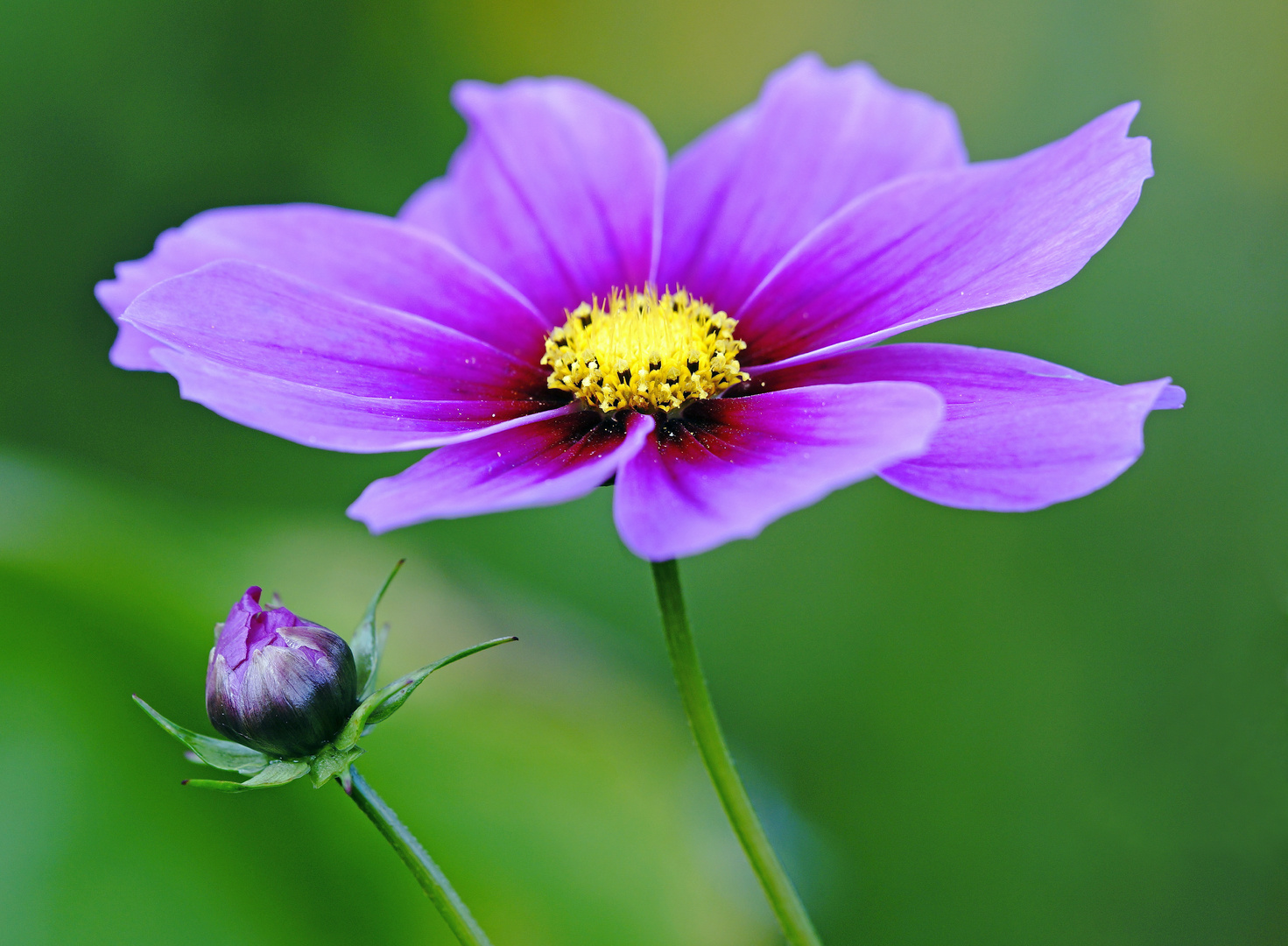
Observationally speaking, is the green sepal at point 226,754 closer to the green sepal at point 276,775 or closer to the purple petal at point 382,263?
the green sepal at point 276,775

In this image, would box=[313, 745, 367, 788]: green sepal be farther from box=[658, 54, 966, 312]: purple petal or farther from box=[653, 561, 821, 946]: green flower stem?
box=[658, 54, 966, 312]: purple petal

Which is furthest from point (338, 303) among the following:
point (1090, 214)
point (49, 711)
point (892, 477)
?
point (49, 711)

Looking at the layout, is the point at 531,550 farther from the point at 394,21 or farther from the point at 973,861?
the point at 394,21

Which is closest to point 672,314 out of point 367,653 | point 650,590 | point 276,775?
point 367,653

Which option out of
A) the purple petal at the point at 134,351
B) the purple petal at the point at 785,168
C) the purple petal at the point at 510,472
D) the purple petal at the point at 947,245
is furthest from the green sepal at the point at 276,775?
the purple petal at the point at 785,168

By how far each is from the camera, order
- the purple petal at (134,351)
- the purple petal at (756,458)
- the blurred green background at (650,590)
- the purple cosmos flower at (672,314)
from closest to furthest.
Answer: the purple petal at (756,458) < the purple cosmos flower at (672,314) < the purple petal at (134,351) < the blurred green background at (650,590)

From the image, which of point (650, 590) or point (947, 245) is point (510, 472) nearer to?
point (947, 245)

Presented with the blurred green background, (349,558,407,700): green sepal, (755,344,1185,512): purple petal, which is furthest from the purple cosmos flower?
the blurred green background

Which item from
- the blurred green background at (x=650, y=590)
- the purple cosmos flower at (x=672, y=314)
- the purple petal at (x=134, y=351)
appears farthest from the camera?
the blurred green background at (x=650, y=590)
